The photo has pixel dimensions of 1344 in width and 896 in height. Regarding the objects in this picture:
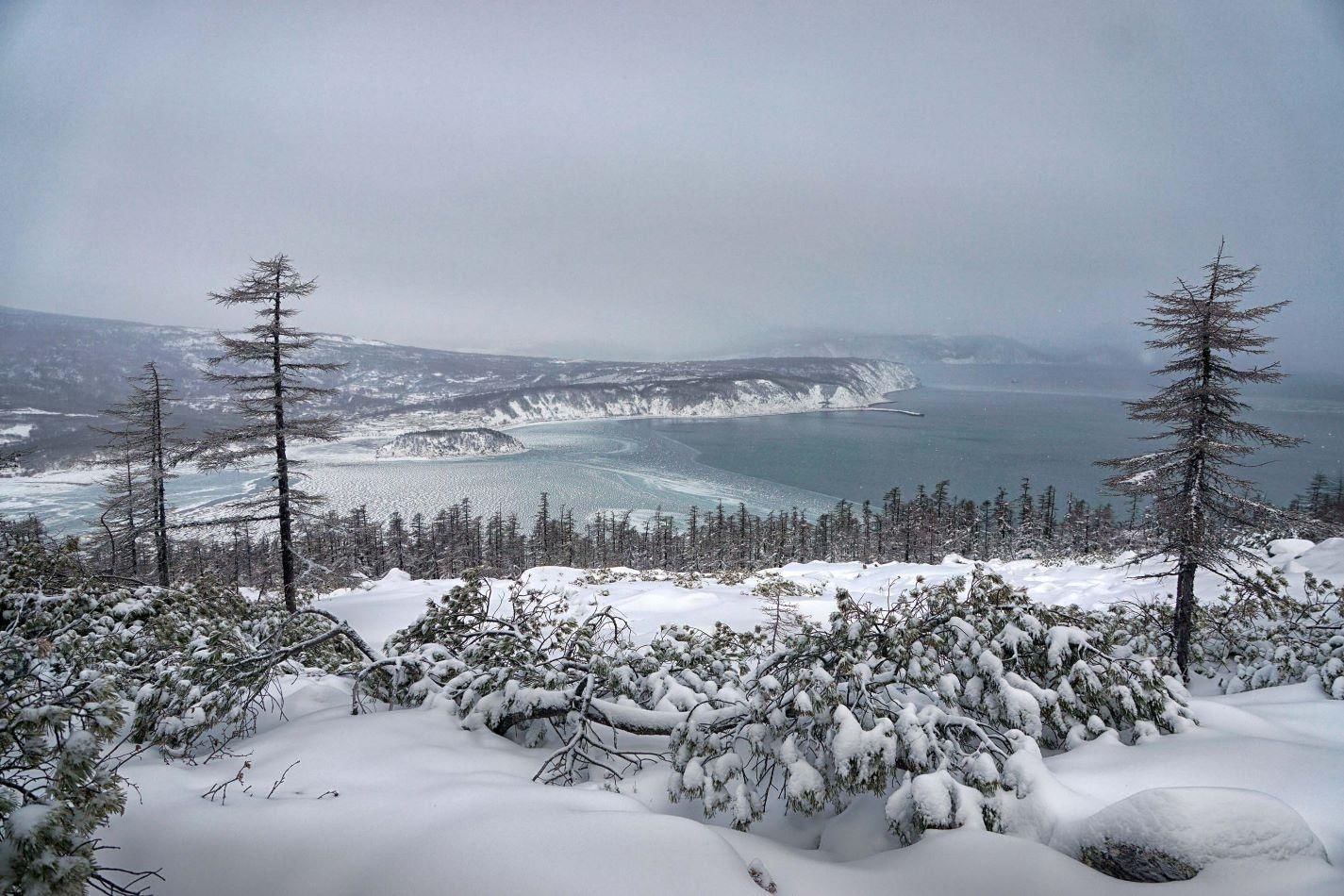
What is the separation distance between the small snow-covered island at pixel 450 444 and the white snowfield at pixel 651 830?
115636 mm

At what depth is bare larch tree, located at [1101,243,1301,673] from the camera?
7.73 meters

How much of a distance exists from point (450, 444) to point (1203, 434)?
12021 centimetres

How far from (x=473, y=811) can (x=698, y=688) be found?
2028mm

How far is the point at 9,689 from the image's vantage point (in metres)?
2.84

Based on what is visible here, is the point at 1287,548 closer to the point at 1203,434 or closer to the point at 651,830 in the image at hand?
the point at 1203,434

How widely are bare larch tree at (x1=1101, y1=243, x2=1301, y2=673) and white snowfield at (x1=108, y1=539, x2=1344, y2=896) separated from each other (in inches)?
232

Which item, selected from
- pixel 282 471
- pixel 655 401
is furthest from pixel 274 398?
pixel 655 401

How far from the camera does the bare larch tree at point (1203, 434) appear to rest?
7.73 metres

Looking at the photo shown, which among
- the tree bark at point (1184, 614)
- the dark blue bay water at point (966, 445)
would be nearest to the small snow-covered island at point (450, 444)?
the dark blue bay water at point (966, 445)

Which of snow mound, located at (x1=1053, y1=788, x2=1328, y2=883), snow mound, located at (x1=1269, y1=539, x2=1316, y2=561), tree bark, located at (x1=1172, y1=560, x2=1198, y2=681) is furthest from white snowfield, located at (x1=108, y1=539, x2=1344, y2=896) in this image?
snow mound, located at (x1=1269, y1=539, x2=1316, y2=561)

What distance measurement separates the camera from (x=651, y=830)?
222 centimetres

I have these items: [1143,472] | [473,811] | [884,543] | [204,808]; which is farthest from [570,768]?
[884,543]

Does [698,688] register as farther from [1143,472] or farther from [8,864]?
[1143,472]

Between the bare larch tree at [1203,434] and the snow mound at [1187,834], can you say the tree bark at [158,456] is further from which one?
the bare larch tree at [1203,434]
